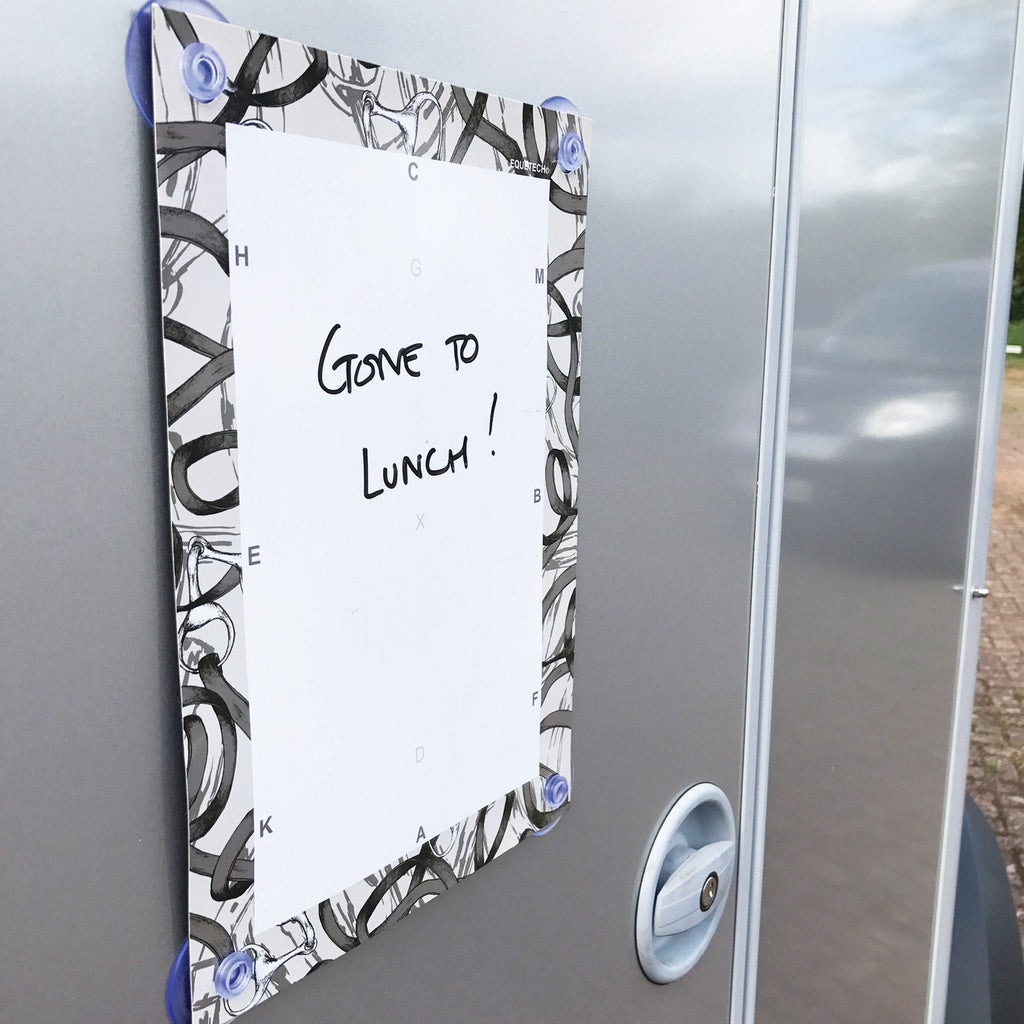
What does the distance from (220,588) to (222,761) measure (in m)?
0.08

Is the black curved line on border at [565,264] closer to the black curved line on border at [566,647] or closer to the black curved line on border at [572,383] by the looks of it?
the black curved line on border at [572,383]

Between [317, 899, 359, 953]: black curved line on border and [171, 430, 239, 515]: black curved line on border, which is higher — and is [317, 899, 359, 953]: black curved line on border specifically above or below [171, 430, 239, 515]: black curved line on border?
below

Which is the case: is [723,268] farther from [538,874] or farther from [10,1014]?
[10,1014]

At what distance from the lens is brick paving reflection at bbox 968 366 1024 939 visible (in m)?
5.17

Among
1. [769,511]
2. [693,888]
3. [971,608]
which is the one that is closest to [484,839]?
[693,888]

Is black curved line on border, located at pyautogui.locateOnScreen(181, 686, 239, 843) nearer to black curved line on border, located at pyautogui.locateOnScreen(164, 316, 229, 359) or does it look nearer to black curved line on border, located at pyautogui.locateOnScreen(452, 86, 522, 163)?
black curved line on border, located at pyautogui.locateOnScreen(164, 316, 229, 359)

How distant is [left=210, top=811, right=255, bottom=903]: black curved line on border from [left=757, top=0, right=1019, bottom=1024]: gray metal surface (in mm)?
539

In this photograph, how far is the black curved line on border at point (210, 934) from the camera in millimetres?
436

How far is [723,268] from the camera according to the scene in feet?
2.32

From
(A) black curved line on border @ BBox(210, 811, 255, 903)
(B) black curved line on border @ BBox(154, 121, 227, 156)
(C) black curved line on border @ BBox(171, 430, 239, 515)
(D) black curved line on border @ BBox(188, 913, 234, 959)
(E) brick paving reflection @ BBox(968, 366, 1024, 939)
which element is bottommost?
(E) brick paving reflection @ BBox(968, 366, 1024, 939)

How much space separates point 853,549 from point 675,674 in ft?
1.11

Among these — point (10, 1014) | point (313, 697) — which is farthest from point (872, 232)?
point (10, 1014)

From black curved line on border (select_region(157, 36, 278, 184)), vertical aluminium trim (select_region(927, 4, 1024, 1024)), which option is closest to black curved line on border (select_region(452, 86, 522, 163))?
black curved line on border (select_region(157, 36, 278, 184))

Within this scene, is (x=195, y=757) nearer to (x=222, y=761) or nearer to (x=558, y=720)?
(x=222, y=761)
